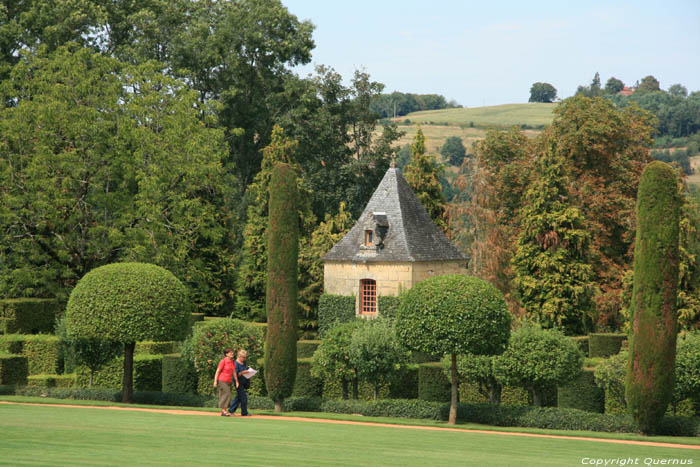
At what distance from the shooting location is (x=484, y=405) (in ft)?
85.1

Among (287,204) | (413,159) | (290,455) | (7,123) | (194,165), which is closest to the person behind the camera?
(290,455)

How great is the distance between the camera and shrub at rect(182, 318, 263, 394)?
28.0m

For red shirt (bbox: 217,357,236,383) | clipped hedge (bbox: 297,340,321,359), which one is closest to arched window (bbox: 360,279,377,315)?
clipped hedge (bbox: 297,340,321,359)

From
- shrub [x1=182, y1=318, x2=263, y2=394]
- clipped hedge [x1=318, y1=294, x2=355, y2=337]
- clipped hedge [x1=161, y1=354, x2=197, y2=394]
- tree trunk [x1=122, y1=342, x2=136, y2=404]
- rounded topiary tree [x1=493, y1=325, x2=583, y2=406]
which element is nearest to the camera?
rounded topiary tree [x1=493, y1=325, x2=583, y2=406]

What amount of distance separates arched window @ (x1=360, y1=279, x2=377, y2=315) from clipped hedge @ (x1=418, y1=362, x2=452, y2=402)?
524 inches

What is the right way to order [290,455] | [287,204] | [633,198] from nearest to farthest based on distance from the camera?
[290,455]
[287,204]
[633,198]

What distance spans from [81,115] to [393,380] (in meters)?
20.8

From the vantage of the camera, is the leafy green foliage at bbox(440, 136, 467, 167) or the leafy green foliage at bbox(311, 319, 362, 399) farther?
Result: the leafy green foliage at bbox(440, 136, 467, 167)

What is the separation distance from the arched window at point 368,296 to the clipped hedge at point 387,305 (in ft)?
3.21

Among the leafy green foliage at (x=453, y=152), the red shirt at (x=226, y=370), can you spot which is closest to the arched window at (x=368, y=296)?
the red shirt at (x=226, y=370)

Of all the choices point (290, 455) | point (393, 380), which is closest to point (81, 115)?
point (393, 380)

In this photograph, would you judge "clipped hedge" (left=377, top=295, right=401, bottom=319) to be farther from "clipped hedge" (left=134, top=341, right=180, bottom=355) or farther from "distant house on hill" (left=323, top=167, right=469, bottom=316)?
"clipped hedge" (left=134, top=341, right=180, bottom=355)

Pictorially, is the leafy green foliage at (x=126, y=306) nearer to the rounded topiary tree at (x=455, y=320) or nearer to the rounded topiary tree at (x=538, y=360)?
the rounded topiary tree at (x=455, y=320)

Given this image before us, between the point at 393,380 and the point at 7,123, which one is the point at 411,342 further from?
the point at 7,123
